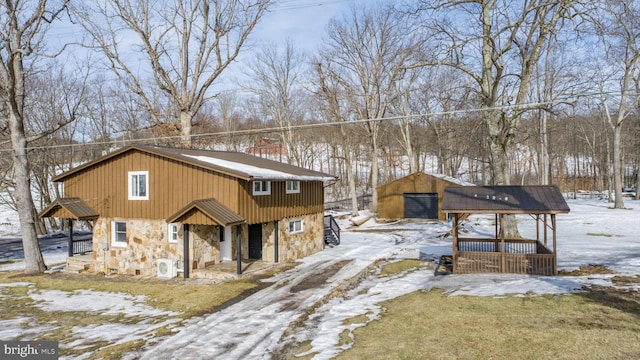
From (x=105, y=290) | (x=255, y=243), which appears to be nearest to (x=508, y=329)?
(x=255, y=243)

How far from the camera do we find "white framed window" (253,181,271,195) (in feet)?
55.5

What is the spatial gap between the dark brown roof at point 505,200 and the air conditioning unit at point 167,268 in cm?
1086

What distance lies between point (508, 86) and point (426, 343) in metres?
19.4

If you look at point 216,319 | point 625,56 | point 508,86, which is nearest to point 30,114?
point 216,319

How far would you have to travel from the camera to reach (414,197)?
3412 cm

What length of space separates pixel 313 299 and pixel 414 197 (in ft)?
76.9

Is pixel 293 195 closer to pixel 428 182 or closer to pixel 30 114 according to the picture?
pixel 428 182

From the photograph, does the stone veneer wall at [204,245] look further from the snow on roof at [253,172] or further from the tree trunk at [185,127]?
the tree trunk at [185,127]

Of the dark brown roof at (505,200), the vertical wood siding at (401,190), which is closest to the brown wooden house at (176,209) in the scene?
the dark brown roof at (505,200)

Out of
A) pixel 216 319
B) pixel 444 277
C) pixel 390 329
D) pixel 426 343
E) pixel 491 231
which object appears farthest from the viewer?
pixel 491 231

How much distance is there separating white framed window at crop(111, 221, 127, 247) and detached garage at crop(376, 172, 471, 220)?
72.6 feet

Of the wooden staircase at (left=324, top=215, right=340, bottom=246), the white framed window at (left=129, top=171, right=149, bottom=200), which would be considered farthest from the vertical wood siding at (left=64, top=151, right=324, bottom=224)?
the wooden staircase at (left=324, top=215, right=340, bottom=246)

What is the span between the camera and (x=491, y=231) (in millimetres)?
25391

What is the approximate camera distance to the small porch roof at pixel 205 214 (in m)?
14.9
